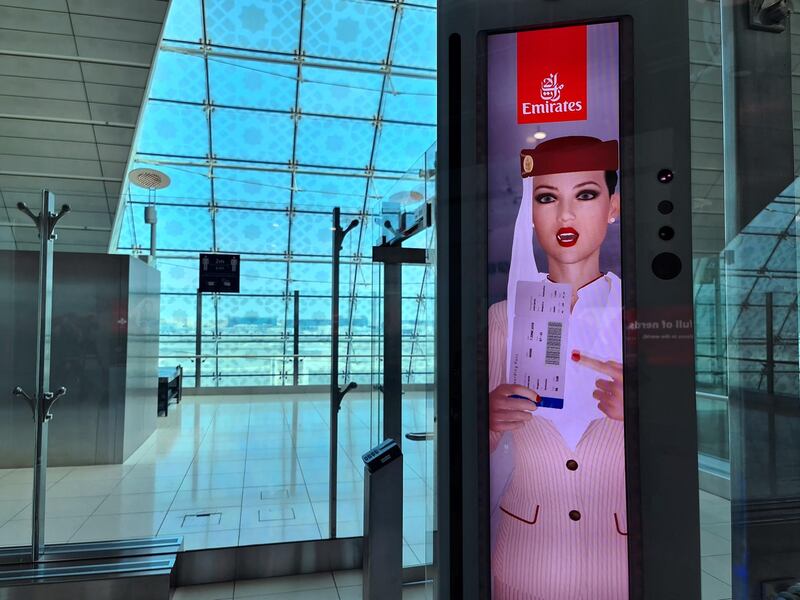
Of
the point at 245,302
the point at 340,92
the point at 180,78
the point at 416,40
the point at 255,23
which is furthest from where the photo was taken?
the point at 340,92

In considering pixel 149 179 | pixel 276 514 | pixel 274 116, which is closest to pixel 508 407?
pixel 276 514

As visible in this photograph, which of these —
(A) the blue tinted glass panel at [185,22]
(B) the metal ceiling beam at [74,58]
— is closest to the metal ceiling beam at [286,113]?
(A) the blue tinted glass panel at [185,22]

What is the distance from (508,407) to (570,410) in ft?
0.34

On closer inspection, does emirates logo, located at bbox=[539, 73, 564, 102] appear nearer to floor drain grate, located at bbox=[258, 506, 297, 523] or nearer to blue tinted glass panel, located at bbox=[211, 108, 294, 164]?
floor drain grate, located at bbox=[258, 506, 297, 523]

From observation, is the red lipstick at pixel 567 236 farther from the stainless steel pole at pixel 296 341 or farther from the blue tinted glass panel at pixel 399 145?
the blue tinted glass panel at pixel 399 145

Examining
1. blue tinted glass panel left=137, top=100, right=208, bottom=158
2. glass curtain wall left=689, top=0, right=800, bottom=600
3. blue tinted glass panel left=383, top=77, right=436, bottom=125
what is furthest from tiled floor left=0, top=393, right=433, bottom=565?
blue tinted glass panel left=383, top=77, right=436, bottom=125

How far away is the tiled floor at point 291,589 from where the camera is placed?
264 centimetres

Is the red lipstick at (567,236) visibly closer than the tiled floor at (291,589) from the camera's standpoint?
Yes

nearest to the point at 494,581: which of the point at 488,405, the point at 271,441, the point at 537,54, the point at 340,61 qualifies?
the point at 488,405

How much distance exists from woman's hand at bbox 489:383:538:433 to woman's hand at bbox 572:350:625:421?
11 centimetres

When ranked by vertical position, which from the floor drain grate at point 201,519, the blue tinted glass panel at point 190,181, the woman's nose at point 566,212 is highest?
the blue tinted glass panel at point 190,181

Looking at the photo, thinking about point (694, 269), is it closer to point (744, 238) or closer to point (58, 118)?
point (744, 238)

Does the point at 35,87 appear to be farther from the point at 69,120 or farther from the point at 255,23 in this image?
the point at 255,23

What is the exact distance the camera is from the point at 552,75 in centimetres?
89
